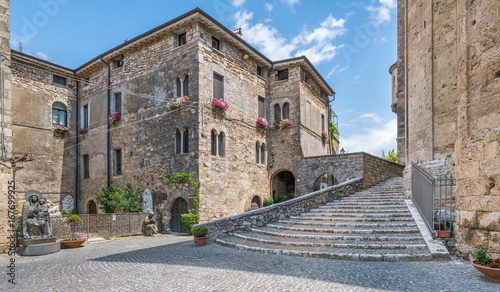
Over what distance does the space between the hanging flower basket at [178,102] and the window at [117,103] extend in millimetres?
4486

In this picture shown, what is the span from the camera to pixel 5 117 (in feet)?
32.7

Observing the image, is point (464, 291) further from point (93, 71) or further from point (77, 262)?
point (93, 71)

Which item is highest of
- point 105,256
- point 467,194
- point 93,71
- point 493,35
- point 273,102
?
point 93,71

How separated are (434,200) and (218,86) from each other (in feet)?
36.5

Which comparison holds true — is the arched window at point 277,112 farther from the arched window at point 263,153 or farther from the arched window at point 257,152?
the arched window at point 257,152

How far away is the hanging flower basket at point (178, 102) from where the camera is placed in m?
14.8

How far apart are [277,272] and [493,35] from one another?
5.84 metres

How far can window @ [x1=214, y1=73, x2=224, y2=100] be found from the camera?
15.7m

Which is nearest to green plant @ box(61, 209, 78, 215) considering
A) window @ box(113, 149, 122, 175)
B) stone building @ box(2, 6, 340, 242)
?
stone building @ box(2, 6, 340, 242)

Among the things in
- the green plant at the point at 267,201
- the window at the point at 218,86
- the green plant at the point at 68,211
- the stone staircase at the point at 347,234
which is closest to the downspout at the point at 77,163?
the green plant at the point at 68,211

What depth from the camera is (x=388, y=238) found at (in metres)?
7.38

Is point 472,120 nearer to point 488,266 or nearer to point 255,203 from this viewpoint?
point 488,266

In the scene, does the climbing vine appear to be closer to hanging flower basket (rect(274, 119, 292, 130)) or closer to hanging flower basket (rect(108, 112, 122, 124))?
hanging flower basket (rect(108, 112, 122, 124))

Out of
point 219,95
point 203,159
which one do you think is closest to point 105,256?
point 203,159
